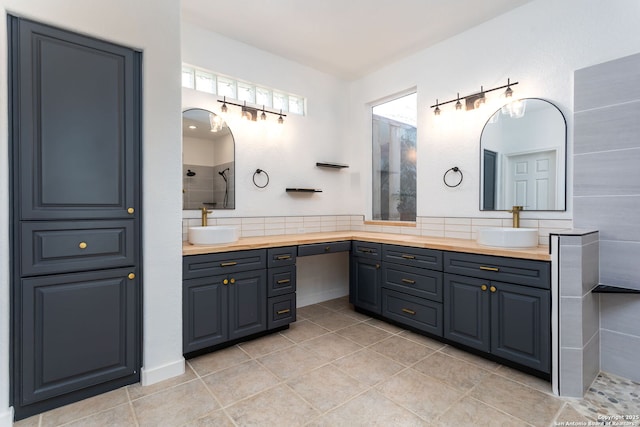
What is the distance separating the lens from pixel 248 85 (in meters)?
3.36

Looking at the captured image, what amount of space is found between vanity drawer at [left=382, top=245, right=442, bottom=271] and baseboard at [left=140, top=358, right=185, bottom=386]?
1.94 metres

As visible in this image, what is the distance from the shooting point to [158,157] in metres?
2.12

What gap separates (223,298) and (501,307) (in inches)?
81.9

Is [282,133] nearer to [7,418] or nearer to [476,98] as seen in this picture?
[476,98]

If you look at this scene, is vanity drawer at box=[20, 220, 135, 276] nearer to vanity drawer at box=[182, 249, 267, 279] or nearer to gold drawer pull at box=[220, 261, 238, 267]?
vanity drawer at box=[182, 249, 267, 279]

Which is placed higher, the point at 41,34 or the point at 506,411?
the point at 41,34

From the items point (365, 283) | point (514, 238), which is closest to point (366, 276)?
point (365, 283)

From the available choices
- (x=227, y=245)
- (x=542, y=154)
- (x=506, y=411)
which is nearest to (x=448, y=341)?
(x=506, y=411)

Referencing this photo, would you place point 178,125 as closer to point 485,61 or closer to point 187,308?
point 187,308

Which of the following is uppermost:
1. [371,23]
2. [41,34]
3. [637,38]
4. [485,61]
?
[371,23]

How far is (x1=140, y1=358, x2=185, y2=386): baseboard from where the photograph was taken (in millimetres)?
2084

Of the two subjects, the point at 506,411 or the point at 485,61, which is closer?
the point at 506,411

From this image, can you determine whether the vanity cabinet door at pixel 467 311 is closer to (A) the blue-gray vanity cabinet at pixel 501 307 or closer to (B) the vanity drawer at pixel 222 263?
(A) the blue-gray vanity cabinet at pixel 501 307

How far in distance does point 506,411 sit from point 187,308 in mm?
2148
